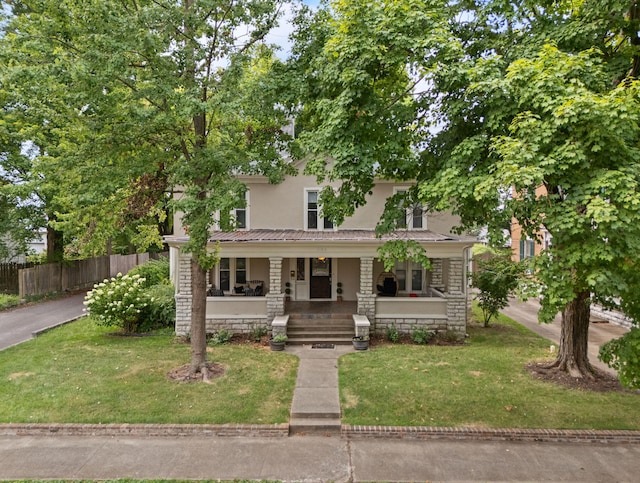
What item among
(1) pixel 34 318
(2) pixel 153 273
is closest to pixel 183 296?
(2) pixel 153 273

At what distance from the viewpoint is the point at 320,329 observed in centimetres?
1281

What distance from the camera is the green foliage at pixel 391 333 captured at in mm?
12719

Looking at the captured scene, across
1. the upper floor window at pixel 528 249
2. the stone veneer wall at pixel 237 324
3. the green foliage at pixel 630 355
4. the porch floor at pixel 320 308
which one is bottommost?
the stone veneer wall at pixel 237 324

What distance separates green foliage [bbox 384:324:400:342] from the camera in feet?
41.7

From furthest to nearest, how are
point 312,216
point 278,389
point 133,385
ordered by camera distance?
point 312,216
point 133,385
point 278,389

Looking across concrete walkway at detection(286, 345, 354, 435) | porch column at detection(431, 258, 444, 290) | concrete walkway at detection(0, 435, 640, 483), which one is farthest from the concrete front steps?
concrete walkway at detection(0, 435, 640, 483)

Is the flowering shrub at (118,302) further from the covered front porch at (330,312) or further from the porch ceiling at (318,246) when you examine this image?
the porch ceiling at (318,246)

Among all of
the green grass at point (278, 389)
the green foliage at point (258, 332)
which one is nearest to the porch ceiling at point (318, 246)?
the green foliage at point (258, 332)

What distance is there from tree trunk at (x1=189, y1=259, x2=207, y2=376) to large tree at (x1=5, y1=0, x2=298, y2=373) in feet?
0.08

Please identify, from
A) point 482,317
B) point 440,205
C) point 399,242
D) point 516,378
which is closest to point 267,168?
point 399,242

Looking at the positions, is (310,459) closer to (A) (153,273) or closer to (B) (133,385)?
(B) (133,385)

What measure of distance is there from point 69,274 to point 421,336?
1953 centimetres

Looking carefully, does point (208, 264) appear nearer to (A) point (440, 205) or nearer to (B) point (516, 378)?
(A) point (440, 205)

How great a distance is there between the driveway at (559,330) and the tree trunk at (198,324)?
33.1 feet
